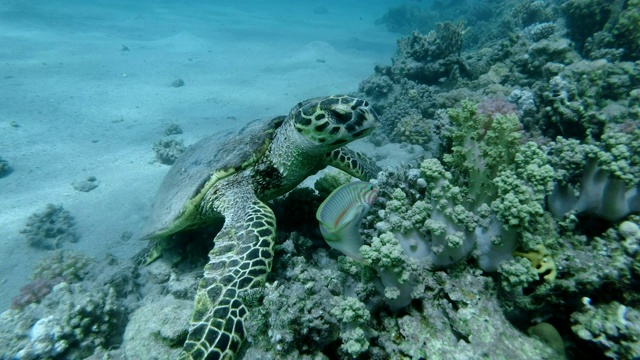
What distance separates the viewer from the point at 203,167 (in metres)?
3.69

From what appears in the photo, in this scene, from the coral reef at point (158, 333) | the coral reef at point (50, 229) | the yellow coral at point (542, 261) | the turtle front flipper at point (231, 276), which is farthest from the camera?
the coral reef at point (50, 229)

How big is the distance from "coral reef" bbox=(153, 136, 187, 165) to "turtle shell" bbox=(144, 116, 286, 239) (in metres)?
3.59

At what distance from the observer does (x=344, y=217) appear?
1848 millimetres

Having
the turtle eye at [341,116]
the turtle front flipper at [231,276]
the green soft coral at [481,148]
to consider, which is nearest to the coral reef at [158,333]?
the turtle front flipper at [231,276]

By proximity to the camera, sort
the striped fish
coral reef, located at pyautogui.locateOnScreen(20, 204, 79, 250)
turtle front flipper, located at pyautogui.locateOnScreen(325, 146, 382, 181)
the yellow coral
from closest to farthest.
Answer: the yellow coral
the striped fish
turtle front flipper, located at pyautogui.locateOnScreen(325, 146, 382, 181)
coral reef, located at pyautogui.locateOnScreen(20, 204, 79, 250)

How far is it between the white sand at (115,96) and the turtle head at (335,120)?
402cm

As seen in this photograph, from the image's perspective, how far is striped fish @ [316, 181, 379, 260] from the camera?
5.84 ft

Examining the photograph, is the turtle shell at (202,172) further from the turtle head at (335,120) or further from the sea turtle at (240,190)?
the turtle head at (335,120)

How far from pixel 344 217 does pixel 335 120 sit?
4.57ft

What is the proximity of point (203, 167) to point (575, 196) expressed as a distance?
3.54m

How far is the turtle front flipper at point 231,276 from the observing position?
2.08m

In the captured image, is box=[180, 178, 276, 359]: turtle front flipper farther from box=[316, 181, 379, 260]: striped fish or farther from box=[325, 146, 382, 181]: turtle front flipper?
box=[325, 146, 382, 181]: turtle front flipper

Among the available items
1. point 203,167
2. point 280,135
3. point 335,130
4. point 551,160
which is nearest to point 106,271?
point 203,167

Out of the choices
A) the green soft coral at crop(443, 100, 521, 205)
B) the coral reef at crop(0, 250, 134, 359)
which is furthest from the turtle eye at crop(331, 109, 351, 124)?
the coral reef at crop(0, 250, 134, 359)
